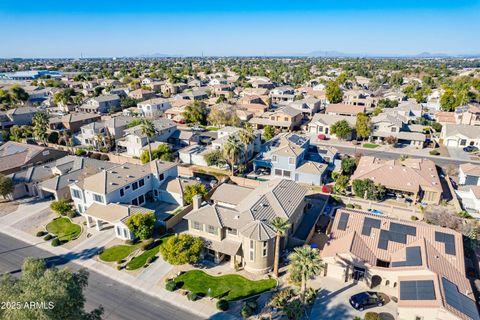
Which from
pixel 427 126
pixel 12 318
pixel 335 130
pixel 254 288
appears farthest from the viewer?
pixel 427 126

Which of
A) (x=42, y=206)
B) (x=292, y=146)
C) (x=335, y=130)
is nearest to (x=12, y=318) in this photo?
(x=42, y=206)

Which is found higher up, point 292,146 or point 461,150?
point 292,146

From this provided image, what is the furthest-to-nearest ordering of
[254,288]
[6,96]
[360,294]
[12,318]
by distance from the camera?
1. [6,96]
2. [254,288]
3. [360,294]
4. [12,318]

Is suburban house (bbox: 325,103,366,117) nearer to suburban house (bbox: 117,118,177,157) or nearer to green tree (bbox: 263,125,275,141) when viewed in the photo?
green tree (bbox: 263,125,275,141)

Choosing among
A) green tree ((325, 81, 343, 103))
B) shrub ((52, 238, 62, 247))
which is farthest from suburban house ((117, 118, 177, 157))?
green tree ((325, 81, 343, 103))

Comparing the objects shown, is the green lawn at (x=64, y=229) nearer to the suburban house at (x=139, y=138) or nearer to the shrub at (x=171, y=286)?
the shrub at (x=171, y=286)

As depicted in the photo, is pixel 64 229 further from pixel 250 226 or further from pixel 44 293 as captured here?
pixel 250 226

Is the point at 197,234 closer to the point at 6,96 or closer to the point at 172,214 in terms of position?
the point at 172,214
